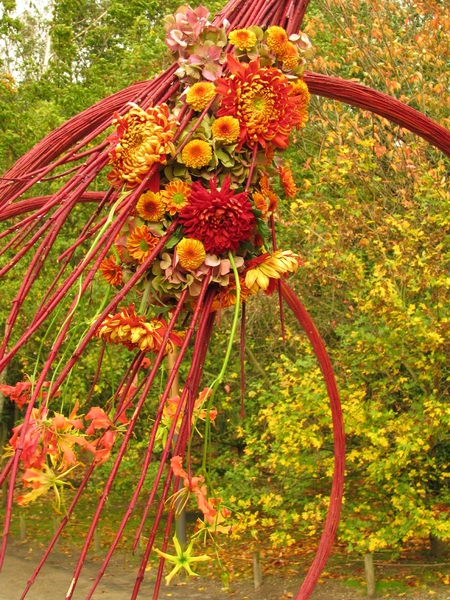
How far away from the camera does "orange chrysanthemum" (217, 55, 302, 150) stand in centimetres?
108

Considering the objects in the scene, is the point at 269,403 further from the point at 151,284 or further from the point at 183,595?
the point at 151,284

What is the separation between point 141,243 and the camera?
105cm

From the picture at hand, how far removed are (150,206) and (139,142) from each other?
92mm

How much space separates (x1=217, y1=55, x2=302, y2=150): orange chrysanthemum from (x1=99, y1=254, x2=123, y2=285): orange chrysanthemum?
275 millimetres

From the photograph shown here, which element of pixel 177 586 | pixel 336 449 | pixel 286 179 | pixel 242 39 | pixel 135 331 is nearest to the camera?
pixel 135 331

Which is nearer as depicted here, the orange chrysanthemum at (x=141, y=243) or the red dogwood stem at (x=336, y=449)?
the orange chrysanthemum at (x=141, y=243)

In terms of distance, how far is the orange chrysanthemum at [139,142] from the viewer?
1.02 metres

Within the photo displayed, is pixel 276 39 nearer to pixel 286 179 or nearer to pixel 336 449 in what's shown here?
pixel 286 179

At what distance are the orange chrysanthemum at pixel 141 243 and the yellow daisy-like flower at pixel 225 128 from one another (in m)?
0.18

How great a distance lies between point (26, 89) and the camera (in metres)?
7.03

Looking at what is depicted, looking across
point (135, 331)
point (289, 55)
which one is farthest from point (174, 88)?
point (135, 331)

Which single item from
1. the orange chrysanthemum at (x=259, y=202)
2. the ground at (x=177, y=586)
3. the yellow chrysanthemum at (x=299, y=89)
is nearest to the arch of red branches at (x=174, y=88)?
the yellow chrysanthemum at (x=299, y=89)

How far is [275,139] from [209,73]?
143 millimetres

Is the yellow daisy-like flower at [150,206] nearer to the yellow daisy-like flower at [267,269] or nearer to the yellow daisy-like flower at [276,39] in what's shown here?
the yellow daisy-like flower at [267,269]
